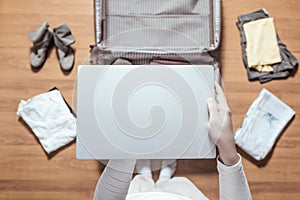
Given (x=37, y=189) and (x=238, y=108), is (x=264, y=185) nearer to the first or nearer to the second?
(x=238, y=108)

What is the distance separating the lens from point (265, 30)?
4.63 ft

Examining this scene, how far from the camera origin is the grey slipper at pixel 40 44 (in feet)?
4.44

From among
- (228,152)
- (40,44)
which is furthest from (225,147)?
(40,44)

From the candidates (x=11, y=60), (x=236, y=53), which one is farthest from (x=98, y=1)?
(x=236, y=53)

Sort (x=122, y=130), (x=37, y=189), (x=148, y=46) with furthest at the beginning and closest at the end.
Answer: (x=37, y=189), (x=148, y=46), (x=122, y=130)

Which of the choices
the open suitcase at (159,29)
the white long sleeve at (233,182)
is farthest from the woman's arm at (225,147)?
the open suitcase at (159,29)

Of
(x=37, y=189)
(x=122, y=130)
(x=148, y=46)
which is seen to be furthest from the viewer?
(x=37, y=189)

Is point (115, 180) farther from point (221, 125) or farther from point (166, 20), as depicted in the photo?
point (166, 20)

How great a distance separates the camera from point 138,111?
704mm

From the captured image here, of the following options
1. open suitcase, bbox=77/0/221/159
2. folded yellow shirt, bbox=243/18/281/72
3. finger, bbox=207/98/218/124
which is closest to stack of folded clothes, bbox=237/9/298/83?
folded yellow shirt, bbox=243/18/281/72

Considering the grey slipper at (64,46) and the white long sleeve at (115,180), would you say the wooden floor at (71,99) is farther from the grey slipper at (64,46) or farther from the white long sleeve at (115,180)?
the white long sleeve at (115,180)

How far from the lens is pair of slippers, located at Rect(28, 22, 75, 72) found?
1.36 m

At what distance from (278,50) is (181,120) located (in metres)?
0.82

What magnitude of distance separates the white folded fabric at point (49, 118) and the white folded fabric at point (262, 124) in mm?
583
